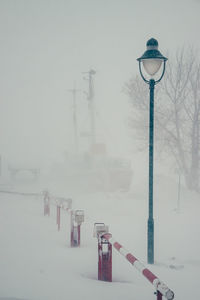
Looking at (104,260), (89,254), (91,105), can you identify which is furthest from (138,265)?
(91,105)

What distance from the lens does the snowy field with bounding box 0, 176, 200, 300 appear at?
204 inches

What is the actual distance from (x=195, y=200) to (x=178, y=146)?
3363mm

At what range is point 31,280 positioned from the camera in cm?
541

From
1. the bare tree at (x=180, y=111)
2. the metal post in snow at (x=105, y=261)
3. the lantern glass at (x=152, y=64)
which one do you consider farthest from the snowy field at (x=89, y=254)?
the lantern glass at (x=152, y=64)

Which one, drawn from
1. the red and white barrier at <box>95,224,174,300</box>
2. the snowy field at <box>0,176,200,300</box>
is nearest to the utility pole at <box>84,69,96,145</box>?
the snowy field at <box>0,176,200,300</box>

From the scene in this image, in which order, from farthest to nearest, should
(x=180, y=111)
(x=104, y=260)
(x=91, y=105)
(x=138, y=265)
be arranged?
(x=91, y=105) → (x=180, y=111) → (x=104, y=260) → (x=138, y=265)

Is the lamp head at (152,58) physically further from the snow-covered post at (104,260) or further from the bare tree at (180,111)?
the bare tree at (180,111)

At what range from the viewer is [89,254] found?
24.5 ft

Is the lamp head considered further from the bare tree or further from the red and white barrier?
the bare tree

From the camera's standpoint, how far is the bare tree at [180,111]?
1884 centimetres

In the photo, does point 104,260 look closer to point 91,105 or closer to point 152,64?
point 152,64

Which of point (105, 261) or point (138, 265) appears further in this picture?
point (105, 261)

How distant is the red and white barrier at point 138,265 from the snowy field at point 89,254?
676mm

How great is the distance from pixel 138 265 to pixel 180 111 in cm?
1572
